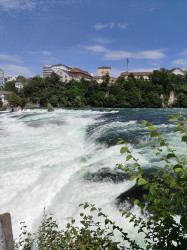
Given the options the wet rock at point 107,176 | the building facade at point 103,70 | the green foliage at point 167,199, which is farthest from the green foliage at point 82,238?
the building facade at point 103,70

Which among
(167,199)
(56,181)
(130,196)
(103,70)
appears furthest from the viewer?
(103,70)

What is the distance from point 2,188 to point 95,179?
135 inches

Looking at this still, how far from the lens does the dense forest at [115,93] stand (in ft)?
180

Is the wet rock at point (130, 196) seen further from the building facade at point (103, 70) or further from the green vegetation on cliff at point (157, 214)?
the building facade at point (103, 70)

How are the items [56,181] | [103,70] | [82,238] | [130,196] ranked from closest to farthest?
[82,238]
[130,196]
[56,181]
[103,70]

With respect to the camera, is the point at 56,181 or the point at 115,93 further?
the point at 115,93

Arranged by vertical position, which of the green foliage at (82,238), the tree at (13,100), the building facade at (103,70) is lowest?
the green foliage at (82,238)

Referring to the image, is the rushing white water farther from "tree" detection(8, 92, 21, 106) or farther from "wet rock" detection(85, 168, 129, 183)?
"tree" detection(8, 92, 21, 106)

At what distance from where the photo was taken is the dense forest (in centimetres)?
5491

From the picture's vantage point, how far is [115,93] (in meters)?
60.8

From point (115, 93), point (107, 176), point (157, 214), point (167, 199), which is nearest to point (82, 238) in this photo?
point (157, 214)

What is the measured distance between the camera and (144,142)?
9594 millimetres

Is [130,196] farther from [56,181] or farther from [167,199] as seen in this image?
[167,199]

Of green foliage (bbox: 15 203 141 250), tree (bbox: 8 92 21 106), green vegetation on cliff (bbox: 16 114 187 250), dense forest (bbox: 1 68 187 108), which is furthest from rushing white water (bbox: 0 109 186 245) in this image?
dense forest (bbox: 1 68 187 108)
